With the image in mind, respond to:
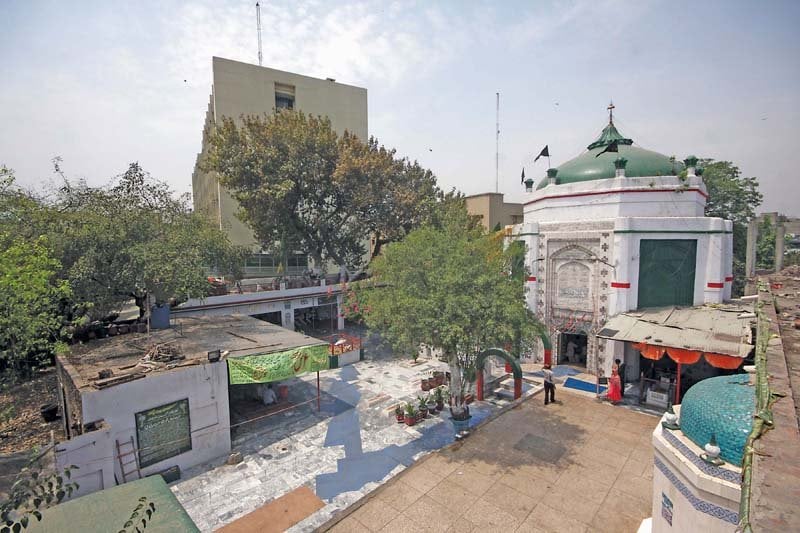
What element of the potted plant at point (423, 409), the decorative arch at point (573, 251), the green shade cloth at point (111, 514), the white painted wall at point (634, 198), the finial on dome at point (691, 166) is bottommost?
the potted plant at point (423, 409)

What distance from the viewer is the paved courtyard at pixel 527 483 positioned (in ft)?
30.2

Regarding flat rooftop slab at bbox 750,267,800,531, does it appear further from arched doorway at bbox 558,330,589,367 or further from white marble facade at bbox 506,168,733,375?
arched doorway at bbox 558,330,589,367

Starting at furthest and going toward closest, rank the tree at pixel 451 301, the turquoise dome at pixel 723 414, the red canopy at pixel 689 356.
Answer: the red canopy at pixel 689 356, the tree at pixel 451 301, the turquoise dome at pixel 723 414

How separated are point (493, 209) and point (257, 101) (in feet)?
90.3

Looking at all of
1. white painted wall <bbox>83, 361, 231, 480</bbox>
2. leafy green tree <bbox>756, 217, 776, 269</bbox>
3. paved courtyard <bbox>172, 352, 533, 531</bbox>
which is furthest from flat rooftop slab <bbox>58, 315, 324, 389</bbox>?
leafy green tree <bbox>756, 217, 776, 269</bbox>

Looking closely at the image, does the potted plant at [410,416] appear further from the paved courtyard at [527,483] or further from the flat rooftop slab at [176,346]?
the flat rooftop slab at [176,346]

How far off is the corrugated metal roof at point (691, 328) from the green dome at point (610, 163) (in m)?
6.70

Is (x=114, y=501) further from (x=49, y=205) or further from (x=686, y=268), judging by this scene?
(x=686, y=268)

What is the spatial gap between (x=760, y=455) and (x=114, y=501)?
30.7 feet

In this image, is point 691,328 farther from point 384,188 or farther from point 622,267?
point 384,188

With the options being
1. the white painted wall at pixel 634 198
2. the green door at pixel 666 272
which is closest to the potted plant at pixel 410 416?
the green door at pixel 666 272

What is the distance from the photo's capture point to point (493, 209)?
4588 centimetres

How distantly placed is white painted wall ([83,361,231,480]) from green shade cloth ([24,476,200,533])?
4129 millimetres

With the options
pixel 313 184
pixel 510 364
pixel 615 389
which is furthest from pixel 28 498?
pixel 313 184
